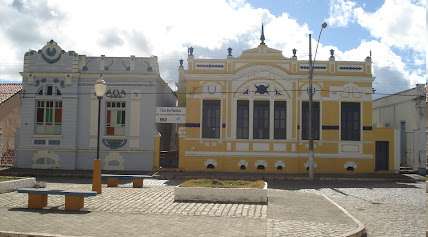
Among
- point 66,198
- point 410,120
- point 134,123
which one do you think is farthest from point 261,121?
point 66,198

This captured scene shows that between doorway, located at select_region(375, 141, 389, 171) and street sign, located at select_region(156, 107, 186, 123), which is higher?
street sign, located at select_region(156, 107, 186, 123)

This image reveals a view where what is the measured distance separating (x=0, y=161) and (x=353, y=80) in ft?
75.7

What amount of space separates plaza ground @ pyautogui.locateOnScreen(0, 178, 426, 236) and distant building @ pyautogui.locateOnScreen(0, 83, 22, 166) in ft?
61.1

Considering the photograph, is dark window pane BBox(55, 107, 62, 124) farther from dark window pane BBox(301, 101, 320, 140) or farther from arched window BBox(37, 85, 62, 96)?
dark window pane BBox(301, 101, 320, 140)

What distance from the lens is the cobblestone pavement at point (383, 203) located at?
1124cm

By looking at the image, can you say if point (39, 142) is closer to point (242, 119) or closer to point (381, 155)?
point (242, 119)

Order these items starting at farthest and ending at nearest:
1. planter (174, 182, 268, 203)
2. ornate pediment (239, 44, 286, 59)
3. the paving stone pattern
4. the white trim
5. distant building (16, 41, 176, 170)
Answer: ornate pediment (239, 44, 286, 59) → distant building (16, 41, 176, 170) → the white trim → planter (174, 182, 268, 203) → the paving stone pattern

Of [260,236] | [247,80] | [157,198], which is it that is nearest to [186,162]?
[247,80]

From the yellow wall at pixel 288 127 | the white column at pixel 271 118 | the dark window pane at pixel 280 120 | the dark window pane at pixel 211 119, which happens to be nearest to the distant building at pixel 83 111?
the yellow wall at pixel 288 127

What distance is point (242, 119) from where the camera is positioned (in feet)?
97.6

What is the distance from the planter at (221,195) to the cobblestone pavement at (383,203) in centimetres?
265

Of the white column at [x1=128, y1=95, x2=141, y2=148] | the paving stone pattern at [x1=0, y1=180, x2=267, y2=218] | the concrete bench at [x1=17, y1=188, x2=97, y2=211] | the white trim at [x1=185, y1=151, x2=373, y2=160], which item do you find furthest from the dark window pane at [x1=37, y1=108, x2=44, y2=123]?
the concrete bench at [x1=17, y1=188, x2=97, y2=211]

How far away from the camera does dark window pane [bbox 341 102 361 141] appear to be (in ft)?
97.9

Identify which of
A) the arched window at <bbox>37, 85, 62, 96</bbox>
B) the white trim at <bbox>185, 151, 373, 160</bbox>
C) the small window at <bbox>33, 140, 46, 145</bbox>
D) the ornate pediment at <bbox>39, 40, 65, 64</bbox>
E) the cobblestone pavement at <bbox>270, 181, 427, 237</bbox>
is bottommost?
the cobblestone pavement at <bbox>270, 181, 427, 237</bbox>
